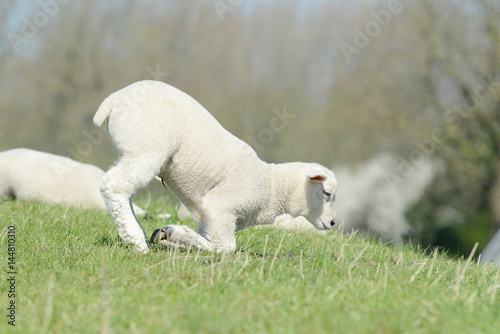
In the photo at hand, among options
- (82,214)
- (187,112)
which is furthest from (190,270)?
(82,214)

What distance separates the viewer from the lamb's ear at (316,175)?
191 inches

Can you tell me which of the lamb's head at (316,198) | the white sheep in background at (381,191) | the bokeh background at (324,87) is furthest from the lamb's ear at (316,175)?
the white sheep in background at (381,191)

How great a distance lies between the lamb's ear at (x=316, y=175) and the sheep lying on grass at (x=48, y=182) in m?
3.92

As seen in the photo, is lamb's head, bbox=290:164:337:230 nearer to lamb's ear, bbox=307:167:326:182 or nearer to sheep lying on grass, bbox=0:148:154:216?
lamb's ear, bbox=307:167:326:182

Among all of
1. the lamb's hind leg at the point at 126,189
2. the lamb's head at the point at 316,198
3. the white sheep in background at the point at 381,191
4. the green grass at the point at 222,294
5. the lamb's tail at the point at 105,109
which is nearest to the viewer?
the green grass at the point at 222,294

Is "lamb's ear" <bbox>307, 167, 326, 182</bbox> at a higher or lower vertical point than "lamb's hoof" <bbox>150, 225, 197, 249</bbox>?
higher

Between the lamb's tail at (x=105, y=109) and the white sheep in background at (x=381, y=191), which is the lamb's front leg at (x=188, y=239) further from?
the white sheep in background at (x=381, y=191)

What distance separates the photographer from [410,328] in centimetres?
260

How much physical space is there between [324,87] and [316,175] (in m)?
30.8

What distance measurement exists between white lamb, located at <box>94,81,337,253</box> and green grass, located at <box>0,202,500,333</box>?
32cm

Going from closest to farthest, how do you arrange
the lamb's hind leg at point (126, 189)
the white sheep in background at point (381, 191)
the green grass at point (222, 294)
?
the green grass at point (222, 294) < the lamb's hind leg at point (126, 189) < the white sheep in background at point (381, 191)

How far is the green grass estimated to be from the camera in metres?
2.62

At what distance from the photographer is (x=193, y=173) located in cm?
451

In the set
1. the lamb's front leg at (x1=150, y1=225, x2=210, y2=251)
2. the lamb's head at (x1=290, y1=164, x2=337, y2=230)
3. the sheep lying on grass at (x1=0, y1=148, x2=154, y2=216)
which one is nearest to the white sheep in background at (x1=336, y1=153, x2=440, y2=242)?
the sheep lying on grass at (x1=0, y1=148, x2=154, y2=216)
